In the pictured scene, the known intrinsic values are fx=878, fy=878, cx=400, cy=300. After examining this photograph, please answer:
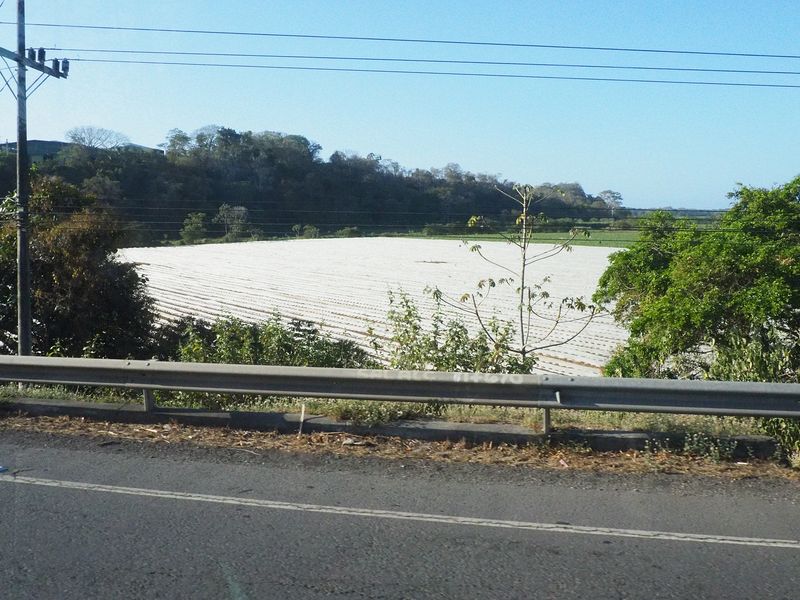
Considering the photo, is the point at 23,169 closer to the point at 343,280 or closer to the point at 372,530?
the point at 372,530

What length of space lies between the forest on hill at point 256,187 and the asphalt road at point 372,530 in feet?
77.7

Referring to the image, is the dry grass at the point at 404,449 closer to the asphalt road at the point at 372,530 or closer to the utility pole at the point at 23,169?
the asphalt road at the point at 372,530

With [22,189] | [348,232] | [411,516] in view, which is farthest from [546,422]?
[348,232]

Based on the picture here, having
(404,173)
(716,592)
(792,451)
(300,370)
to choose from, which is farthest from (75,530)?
(404,173)

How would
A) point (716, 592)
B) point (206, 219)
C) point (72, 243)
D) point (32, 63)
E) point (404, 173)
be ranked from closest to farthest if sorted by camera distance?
point (716, 592) → point (32, 63) → point (72, 243) → point (206, 219) → point (404, 173)

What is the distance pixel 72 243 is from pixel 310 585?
60.5 ft

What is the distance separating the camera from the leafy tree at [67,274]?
21359 millimetres

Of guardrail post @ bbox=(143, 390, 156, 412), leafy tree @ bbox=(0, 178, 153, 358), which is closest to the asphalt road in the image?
guardrail post @ bbox=(143, 390, 156, 412)

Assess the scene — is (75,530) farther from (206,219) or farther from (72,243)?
(206,219)

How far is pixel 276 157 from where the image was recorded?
41000 mm

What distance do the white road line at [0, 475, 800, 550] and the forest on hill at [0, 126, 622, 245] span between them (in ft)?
79.7

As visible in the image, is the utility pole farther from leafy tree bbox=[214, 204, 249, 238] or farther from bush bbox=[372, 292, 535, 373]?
leafy tree bbox=[214, 204, 249, 238]

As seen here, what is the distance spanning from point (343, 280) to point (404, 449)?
2739 cm

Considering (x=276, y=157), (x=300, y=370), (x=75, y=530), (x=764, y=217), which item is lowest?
(x=75, y=530)
